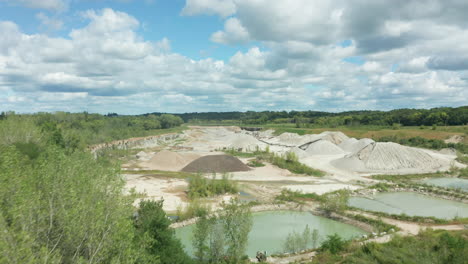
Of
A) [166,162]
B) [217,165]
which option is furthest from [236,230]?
[166,162]

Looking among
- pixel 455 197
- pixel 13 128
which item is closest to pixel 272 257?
pixel 455 197

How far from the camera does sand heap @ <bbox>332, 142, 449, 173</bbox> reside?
171 ft

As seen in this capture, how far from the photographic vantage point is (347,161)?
5578cm

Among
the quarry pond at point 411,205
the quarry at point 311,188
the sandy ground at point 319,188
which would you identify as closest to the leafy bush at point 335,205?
the quarry at point 311,188

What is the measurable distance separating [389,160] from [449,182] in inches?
437

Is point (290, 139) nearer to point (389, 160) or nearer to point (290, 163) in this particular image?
point (290, 163)

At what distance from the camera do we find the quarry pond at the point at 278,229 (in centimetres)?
2138

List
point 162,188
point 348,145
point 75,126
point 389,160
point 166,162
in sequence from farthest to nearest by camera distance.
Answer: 1. point 75,126
2. point 348,145
3. point 166,162
4. point 389,160
5. point 162,188

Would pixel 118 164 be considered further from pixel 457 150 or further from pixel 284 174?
pixel 457 150

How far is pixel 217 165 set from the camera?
52062 mm

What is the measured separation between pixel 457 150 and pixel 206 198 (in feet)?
218

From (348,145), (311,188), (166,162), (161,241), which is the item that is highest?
(161,241)

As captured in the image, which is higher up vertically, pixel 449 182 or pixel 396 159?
pixel 396 159

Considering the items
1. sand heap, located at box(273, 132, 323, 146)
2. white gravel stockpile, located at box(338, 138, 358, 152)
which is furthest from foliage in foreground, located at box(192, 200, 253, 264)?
sand heap, located at box(273, 132, 323, 146)
